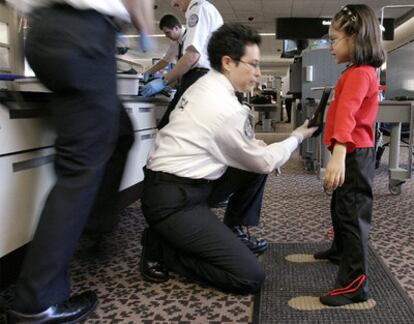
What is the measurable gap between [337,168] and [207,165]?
44 centimetres

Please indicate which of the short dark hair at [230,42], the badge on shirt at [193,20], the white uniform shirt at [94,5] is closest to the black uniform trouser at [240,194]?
the short dark hair at [230,42]

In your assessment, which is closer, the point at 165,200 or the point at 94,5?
the point at 94,5

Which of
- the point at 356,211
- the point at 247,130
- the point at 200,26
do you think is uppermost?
the point at 200,26

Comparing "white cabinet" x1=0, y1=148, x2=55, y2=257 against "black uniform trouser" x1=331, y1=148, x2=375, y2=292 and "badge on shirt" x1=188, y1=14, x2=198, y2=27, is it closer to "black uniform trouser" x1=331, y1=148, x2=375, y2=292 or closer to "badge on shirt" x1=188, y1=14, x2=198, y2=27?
"black uniform trouser" x1=331, y1=148, x2=375, y2=292

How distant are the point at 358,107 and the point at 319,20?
29.2 ft

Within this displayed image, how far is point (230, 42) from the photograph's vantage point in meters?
1.41

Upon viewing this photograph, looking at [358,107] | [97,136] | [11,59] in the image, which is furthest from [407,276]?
[11,59]

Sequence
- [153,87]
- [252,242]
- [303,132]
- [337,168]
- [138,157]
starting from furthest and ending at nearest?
[153,87] < [138,157] < [252,242] < [303,132] < [337,168]

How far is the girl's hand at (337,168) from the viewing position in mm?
1154

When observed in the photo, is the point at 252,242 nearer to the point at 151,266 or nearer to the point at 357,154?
the point at 151,266

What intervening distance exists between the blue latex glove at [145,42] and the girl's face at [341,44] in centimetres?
54

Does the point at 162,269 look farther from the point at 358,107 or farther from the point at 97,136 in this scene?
the point at 358,107

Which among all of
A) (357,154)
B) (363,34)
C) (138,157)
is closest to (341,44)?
(363,34)

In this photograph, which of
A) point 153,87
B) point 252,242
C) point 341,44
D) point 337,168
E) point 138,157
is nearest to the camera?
A: point 337,168
